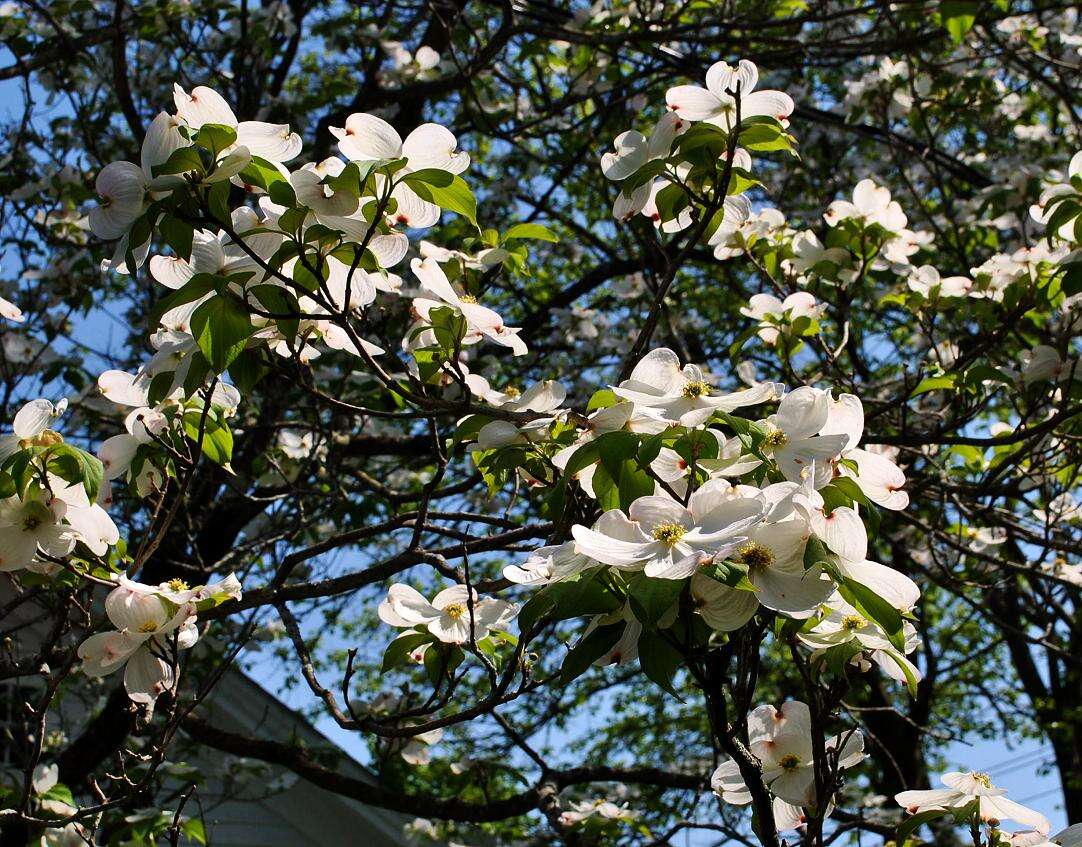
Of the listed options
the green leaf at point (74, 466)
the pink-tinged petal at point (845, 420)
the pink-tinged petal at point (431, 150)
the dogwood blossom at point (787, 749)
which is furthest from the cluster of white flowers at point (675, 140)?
the green leaf at point (74, 466)

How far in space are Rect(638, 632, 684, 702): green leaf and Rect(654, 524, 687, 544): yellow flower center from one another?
4.0 inches

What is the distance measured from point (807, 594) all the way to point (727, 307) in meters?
5.43

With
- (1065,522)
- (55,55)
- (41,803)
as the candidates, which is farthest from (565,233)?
(41,803)

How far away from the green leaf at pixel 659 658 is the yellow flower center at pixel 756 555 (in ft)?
0.40

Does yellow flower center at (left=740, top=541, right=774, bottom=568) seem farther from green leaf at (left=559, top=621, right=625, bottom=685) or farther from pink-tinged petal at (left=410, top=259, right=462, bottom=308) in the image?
pink-tinged petal at (left=410, top=259, right=462, bottom=308)

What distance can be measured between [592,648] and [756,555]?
207 mm

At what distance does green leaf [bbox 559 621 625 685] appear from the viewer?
1.08 metres

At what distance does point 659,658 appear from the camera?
1.07 meters

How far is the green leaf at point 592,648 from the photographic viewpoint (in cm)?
108

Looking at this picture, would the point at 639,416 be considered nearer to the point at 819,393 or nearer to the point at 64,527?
the point at 819,393

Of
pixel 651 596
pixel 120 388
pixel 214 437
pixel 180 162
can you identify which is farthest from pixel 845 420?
pixel 120 388

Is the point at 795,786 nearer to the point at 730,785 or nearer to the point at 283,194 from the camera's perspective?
the point at 730,785

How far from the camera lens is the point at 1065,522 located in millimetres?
2861

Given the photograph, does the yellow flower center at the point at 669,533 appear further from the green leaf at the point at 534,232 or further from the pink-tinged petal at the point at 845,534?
the green leaf at the point at 534,232
